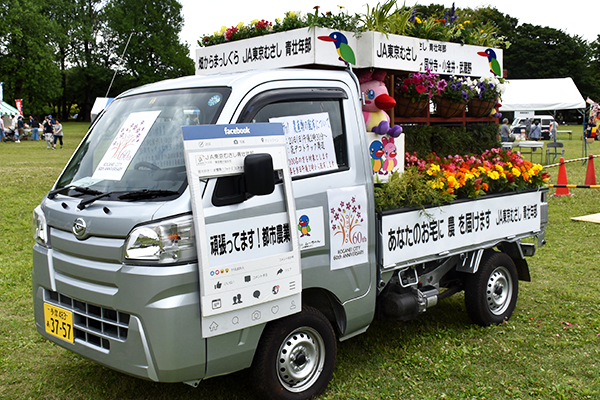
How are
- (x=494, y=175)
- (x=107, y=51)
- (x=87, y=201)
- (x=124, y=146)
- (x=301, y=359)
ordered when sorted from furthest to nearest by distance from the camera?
(x=107, y=51), (x=494, y=175), (x=301, y=359), (x=124, y=146), (x=87, y=201)

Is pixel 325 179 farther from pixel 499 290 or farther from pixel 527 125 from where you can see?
pixel 527 125

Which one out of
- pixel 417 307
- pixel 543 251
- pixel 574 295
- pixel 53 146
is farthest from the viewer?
pixel 53 146

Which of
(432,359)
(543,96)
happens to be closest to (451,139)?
(432,359)

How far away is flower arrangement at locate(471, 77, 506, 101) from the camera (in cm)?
591

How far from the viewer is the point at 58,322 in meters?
3.62

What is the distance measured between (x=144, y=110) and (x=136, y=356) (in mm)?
1686

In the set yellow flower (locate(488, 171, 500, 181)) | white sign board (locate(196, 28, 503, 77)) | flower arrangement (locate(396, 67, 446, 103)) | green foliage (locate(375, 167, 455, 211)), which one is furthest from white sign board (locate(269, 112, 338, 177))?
yellow flower (locate(488, 171, 500, 181))

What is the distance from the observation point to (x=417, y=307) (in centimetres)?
457

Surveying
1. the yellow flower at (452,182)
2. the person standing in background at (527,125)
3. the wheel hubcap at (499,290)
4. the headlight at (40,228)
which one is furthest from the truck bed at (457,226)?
the person standing in background at (527,125)

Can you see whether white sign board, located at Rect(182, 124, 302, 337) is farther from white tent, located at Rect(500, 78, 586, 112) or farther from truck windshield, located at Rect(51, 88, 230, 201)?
white tent, located at Rect(500, 78, 586, 112)

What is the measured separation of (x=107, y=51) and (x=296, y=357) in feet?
226

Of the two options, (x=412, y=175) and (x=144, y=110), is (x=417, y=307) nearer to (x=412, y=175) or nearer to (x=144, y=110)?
(x=412, y=175)

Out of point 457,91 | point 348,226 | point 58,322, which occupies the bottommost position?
point 58,322

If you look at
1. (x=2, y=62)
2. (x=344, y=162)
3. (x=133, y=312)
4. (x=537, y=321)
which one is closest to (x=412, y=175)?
(x=344, y=162)
